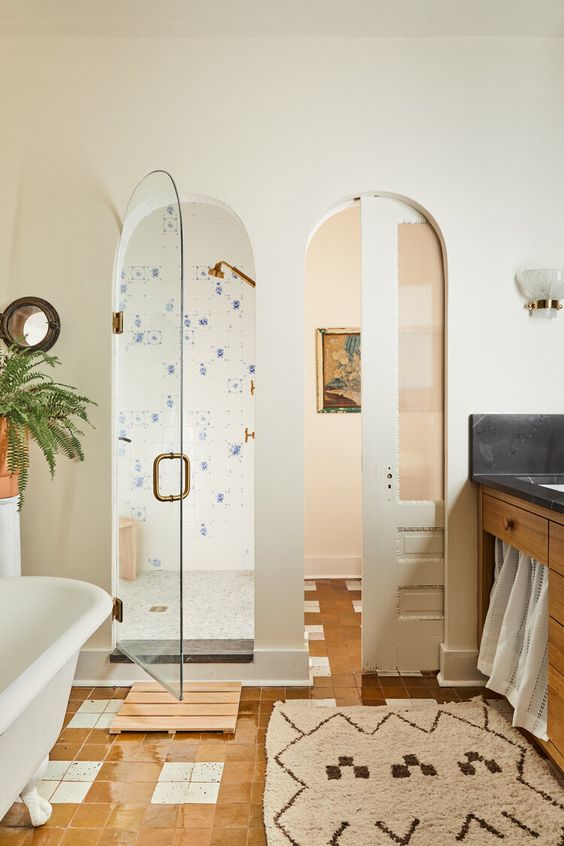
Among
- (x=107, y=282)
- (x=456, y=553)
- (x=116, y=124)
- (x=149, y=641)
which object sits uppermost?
(x=116, y=124)

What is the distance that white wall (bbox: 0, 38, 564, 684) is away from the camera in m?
2.66

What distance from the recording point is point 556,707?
1.86 metres

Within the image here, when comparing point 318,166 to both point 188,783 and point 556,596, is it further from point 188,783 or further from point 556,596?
point 188,783

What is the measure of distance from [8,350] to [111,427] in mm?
527

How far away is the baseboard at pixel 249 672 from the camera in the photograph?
2.64 meters

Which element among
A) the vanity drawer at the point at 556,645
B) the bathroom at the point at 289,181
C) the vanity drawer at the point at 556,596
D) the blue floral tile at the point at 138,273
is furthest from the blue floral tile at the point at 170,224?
the vanity drawer at the point at 556,645

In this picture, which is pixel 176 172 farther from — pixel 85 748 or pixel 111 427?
pixel 85 748

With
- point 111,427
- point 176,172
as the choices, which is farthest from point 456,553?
point 176,172

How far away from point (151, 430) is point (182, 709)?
1101 millimetres

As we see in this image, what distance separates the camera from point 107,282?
2676 mm

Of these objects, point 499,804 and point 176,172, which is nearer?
point 499,804

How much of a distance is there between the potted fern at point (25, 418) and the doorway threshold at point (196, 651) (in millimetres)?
757

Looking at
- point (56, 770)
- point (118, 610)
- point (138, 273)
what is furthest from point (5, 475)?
point (56, 770)

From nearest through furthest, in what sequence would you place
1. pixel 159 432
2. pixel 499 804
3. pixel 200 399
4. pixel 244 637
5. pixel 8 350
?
pixel 499 804, pixel 159 432, pixel 8 350, pixel 244 637, pixel 200 399
